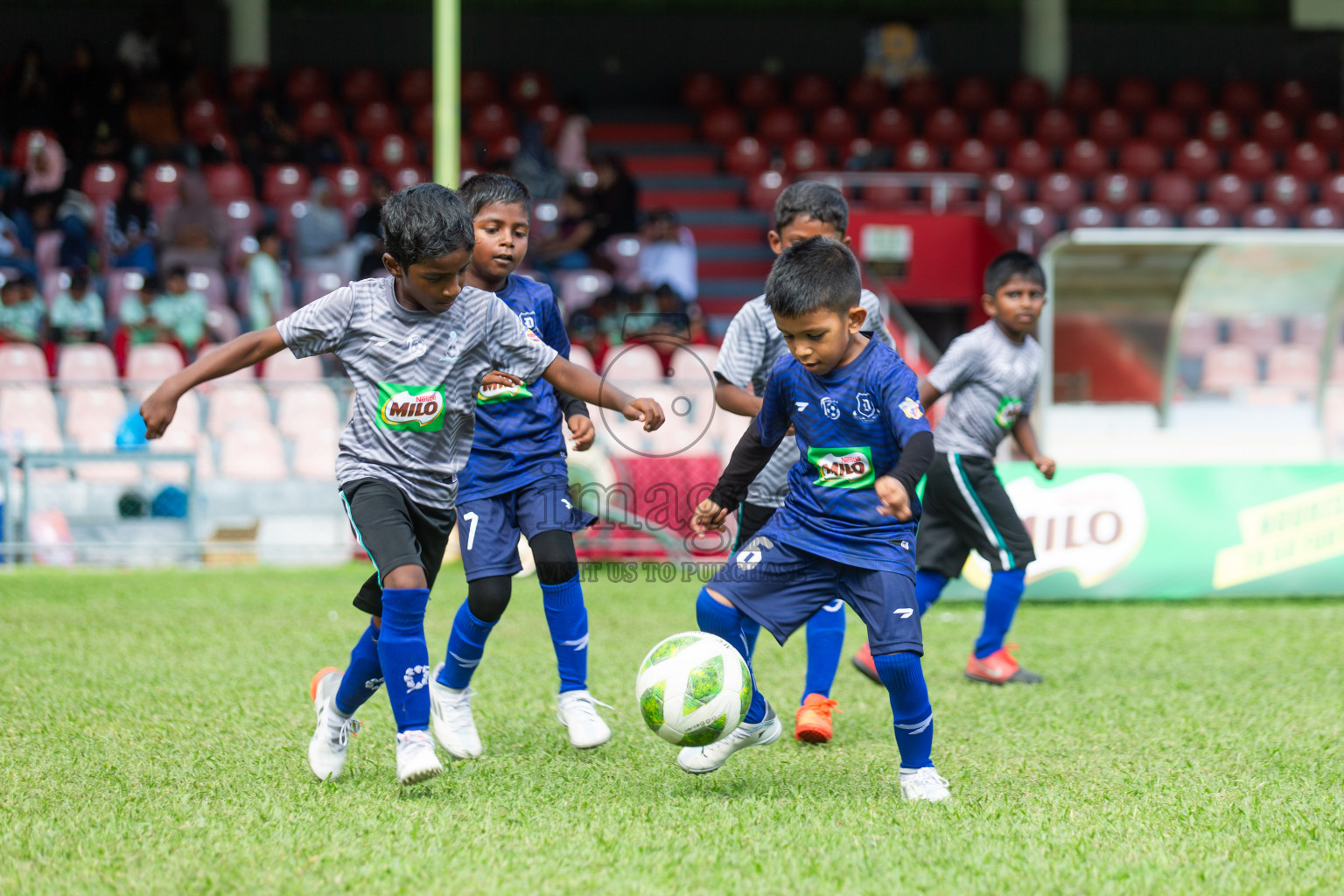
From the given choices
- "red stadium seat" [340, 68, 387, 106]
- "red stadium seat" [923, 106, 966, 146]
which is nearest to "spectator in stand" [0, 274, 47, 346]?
"red stadium seat" [340, 68, 387, 106]

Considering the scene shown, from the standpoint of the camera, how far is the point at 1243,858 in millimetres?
3037

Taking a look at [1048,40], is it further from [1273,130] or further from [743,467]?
[743,467]

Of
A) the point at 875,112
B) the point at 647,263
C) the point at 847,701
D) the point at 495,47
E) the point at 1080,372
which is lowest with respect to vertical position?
the point at 847,701

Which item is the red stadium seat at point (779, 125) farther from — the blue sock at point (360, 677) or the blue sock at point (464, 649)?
the blue sock at point (360, 677)

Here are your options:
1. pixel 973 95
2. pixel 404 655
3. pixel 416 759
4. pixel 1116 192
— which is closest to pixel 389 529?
pixel 404 655

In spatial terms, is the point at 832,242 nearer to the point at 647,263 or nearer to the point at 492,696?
the point at 492,696

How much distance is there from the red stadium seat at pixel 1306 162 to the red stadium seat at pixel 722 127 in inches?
277

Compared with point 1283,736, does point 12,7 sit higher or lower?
higher

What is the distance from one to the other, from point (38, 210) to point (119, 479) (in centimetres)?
537

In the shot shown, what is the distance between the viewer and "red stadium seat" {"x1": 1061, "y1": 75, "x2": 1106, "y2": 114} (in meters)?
18.2

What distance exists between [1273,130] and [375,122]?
11808 millimetres

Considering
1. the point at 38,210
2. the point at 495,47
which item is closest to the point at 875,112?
the point at 495,47

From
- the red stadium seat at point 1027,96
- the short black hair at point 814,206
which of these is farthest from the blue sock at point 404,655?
the red stadium seat at point 1027,96

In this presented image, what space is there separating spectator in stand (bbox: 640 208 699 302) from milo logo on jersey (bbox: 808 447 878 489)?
332 inches
